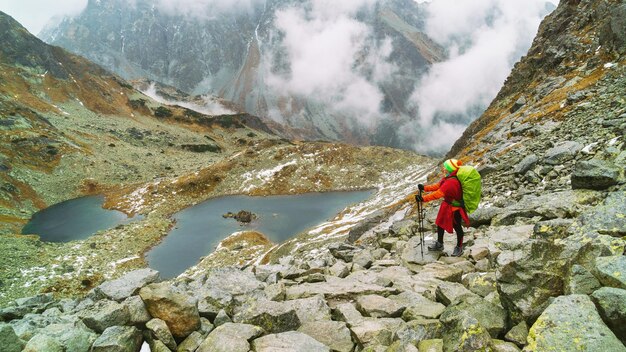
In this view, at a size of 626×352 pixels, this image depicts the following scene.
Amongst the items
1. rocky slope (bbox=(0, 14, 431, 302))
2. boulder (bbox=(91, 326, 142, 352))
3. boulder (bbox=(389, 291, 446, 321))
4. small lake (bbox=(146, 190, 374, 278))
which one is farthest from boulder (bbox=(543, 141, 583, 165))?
rocky slope (bbox=(0, 14, 431, 302))

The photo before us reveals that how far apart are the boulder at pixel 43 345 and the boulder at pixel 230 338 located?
2.97 metres

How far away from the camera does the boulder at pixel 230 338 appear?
26.4ft

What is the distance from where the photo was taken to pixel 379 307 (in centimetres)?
970

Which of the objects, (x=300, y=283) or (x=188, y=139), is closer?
(x=300, y=283)

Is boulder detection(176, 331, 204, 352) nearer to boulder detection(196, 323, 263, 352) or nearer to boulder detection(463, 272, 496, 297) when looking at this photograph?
boulder detection(196, 323, 263, 352)

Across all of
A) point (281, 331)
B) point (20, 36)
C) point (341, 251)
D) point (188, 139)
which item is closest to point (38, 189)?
point (188, 139)

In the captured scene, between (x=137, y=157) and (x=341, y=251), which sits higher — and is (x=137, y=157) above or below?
above

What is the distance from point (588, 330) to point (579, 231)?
13.5 feet

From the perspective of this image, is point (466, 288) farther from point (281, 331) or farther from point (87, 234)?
point (87, 234)

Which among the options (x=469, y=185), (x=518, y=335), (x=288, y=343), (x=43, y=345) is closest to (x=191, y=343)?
(x=288, y=343)

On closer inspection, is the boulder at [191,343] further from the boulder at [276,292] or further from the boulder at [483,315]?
the boulder at [483,315]

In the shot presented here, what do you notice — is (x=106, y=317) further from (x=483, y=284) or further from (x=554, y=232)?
(x=554, y=232)

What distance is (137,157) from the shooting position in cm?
14562

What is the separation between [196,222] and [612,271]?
296 feet
